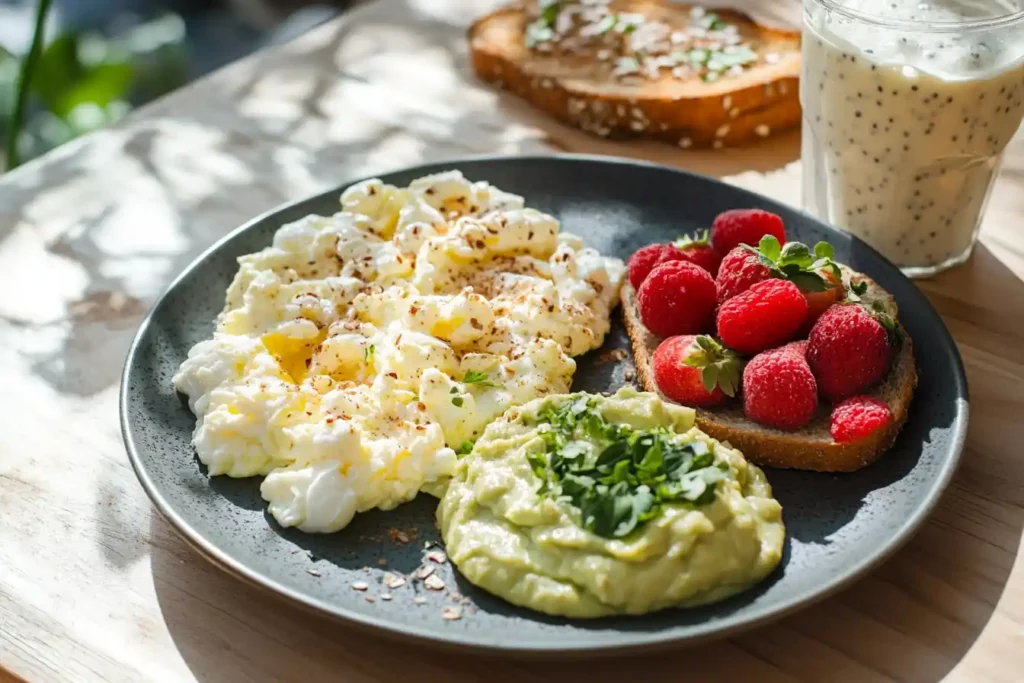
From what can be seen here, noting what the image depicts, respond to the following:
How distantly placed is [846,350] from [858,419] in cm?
13

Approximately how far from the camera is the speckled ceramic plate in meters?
1.66

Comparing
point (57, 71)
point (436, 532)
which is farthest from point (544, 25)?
point (436, 532)

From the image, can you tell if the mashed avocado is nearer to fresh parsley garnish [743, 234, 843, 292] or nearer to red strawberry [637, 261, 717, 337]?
red strawberry [637, 261, 717, 337]

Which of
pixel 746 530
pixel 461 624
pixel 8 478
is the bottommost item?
pixel 8 478

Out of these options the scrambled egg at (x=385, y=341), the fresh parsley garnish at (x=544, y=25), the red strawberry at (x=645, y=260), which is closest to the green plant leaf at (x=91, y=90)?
the fresh parsley garnish at (x=544, y=25)

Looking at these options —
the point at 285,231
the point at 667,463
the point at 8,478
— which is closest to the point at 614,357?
the point at 667,463

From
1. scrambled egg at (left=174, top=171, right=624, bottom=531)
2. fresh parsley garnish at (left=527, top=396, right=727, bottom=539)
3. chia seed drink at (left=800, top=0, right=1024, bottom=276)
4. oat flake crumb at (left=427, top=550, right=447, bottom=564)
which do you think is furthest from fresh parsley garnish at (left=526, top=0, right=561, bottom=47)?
oat flake crumb at (left=427, top=550, right=447, bottom=564)

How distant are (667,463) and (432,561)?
0.44 metres

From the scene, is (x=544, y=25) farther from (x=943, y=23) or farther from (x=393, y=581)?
(x=393, y=581)

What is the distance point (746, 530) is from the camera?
1704 mm

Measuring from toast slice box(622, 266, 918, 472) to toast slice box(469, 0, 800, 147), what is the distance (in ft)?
4.15

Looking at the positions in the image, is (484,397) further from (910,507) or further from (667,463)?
(910,507)

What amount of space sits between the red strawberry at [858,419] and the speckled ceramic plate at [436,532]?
8 cm

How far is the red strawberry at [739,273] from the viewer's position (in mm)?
2166
